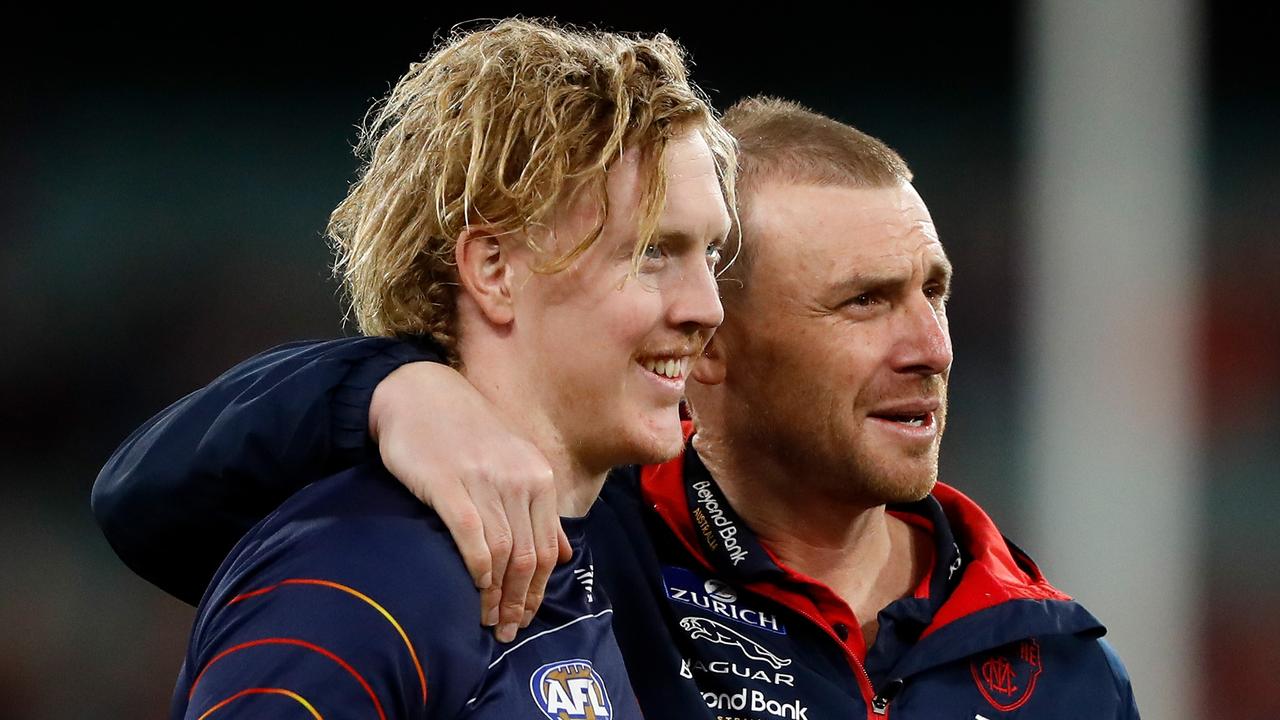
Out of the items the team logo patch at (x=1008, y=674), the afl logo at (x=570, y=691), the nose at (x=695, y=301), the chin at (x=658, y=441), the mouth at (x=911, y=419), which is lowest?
the team logo patch at (x=1008, y=674)

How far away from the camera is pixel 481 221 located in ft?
5.21

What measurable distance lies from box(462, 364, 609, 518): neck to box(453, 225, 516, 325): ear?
76 millimetres

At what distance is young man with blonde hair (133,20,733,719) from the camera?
1.44m

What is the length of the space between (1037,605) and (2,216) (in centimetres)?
400

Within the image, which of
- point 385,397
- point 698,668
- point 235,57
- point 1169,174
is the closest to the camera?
point 385,397

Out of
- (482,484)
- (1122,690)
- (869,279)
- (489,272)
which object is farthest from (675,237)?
(1122,690)

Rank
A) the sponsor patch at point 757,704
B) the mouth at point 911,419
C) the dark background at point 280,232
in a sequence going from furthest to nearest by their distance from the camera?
the dark background at point 280,232, the mouth at point 911,419, the sponsor patch at point 757,704

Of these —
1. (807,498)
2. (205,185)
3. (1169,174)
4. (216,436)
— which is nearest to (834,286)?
(807,498)

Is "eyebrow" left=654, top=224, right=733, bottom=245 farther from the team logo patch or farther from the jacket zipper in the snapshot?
the team logo patch

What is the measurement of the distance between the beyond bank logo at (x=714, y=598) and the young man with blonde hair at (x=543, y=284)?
42cm

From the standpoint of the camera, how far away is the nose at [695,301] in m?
1.62

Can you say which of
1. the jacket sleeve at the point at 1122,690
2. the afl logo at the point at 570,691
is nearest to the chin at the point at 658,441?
the afl logo at the point at 570,691

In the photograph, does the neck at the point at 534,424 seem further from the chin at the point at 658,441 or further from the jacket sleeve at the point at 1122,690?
the jacket sleeve at the point at 1122,690

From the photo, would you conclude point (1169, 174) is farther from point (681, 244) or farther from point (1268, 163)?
point (681, 244)
